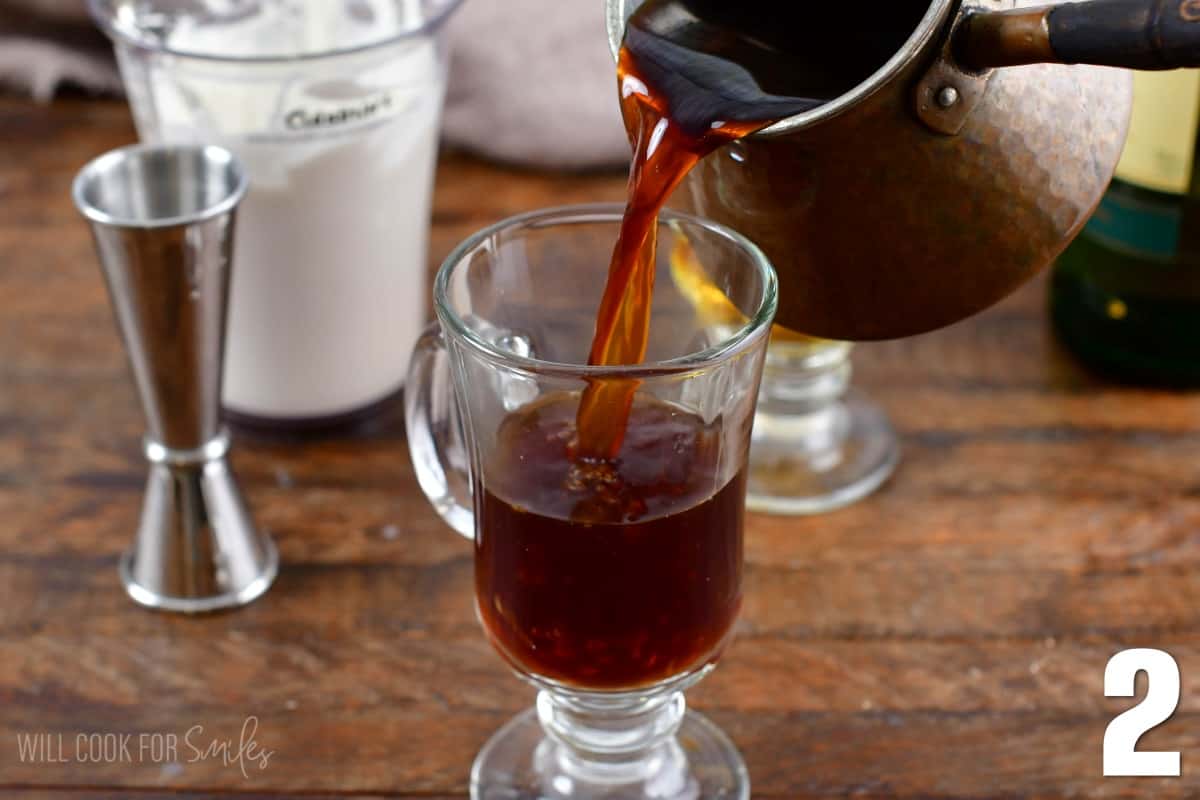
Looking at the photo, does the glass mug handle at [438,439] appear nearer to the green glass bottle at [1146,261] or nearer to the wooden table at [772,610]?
the wooden table at [772,610]

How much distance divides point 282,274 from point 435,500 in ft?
0.80

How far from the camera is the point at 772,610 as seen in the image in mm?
782

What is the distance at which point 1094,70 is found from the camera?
2.09ft

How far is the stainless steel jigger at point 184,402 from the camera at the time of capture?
2.46ft

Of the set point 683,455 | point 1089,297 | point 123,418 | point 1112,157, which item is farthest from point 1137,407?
point 123,418

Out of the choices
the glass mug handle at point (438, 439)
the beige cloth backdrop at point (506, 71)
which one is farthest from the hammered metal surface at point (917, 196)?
the beige cloth backdrop at point (506, 71)

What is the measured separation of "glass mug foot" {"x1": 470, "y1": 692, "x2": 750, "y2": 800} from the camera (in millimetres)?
685

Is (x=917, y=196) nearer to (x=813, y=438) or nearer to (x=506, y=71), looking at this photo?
(x=813, y=438)

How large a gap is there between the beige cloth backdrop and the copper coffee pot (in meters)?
0.52

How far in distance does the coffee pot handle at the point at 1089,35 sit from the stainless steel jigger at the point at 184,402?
14.4 inches

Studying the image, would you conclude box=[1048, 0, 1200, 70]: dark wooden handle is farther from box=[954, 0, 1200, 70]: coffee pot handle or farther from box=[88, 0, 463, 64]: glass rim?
box=[88, 0, 463, 64]: glass rim

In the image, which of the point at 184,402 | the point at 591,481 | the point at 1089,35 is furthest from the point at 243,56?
the point at 1089,35

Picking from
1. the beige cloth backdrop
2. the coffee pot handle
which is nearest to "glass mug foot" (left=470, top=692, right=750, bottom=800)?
the coffee pot handle

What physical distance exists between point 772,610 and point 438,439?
0.67 ft
